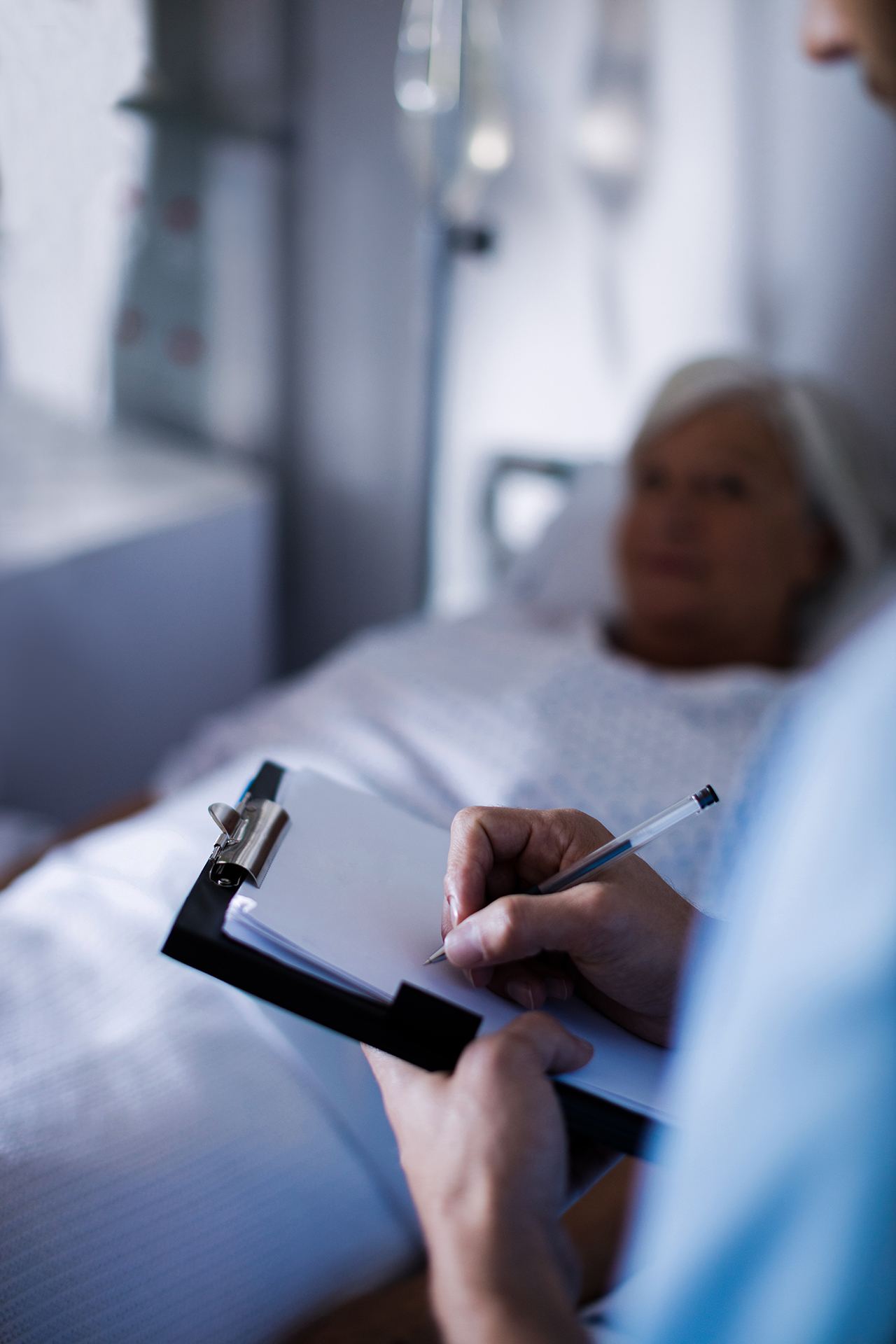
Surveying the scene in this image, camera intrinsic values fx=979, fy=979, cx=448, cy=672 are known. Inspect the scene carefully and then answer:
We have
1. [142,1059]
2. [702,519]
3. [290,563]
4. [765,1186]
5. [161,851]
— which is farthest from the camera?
[290,563]

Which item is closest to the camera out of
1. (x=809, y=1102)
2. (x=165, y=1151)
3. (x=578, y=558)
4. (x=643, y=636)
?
(x=809, y=1102)

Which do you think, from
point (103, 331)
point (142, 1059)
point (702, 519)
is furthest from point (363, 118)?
point (142, 1059)

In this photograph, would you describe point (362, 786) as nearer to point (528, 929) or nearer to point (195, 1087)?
point (195, 1087)

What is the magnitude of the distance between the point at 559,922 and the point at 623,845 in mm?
50

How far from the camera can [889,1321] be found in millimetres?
323

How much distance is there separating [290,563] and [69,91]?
1042 mm

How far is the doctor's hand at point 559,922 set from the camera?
0.46m

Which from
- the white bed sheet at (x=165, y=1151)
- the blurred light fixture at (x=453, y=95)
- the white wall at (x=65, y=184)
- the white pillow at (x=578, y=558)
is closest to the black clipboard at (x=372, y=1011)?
the white bed sheet at (x=165, y=1151)

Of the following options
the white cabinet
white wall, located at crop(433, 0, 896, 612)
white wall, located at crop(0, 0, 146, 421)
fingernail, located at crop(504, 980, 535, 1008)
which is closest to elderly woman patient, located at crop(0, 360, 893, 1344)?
fingernail, located at crop(504, 980, 535, 1008)

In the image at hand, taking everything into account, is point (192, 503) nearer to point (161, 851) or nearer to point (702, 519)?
point (702, 519)

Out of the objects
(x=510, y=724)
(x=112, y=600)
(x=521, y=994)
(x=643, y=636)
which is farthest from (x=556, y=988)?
(x=112, y=600)

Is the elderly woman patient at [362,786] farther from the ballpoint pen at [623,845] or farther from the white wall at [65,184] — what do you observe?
the white wall at [65,184]

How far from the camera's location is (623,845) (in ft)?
1.56

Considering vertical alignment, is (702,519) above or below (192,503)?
above
